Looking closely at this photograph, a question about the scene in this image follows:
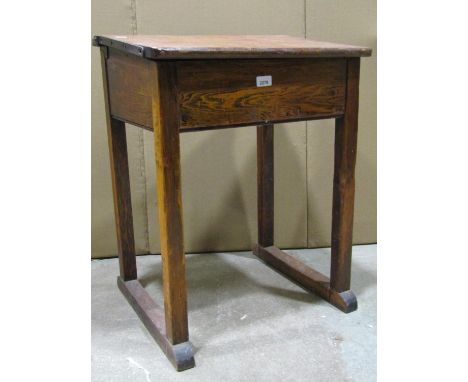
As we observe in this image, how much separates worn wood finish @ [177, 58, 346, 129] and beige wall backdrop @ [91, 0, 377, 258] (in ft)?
1.60

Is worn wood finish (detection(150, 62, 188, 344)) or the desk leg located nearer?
worn wood finish (detection(150, 62, 188, 344))

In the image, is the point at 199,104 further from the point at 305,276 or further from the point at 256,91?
the point at 305,276

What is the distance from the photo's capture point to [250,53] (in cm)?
114

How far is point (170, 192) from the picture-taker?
1159 millimetres

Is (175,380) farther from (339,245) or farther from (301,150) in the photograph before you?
(301,150)

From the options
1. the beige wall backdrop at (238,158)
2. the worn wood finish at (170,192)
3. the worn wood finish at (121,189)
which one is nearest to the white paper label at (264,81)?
the worn wood finish at (170,192)

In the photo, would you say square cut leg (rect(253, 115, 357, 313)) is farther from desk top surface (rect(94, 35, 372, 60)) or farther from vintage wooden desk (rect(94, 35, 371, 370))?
desk top surface (rect(94, 35, 372, 60))

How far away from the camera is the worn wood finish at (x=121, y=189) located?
1.45 meters

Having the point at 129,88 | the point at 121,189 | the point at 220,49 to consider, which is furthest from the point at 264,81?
the point at 121,189

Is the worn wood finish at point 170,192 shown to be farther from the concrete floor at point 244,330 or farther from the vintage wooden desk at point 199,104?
the concrete floor at point 244,330

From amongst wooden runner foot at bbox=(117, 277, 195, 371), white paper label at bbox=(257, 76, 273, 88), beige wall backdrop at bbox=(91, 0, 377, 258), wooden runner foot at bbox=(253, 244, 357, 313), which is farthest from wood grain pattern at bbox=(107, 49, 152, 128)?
wooden runner foot at bbox=(253, 244, 357, 313)

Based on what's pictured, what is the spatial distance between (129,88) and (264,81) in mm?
319

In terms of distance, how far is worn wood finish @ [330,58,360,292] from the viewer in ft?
4.44

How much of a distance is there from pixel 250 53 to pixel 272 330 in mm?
690
